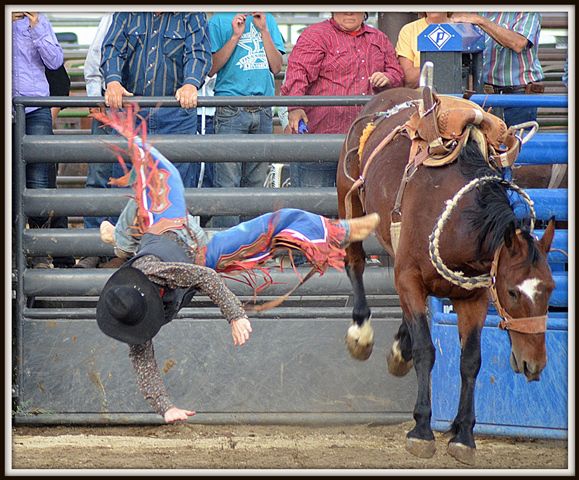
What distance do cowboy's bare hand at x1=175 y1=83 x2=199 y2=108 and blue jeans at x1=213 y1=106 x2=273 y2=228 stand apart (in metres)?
0.46

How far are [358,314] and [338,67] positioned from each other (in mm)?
1786

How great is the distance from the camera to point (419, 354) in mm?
5230

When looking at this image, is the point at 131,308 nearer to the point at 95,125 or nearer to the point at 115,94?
the point at 115,94

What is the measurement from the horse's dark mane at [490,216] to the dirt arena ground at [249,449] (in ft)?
4.43

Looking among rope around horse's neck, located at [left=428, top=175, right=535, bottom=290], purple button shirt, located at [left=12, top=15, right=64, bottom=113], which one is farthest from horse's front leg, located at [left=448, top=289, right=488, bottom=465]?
purple button shirt, located at [left=12, top=15, right=64, bottom=113]

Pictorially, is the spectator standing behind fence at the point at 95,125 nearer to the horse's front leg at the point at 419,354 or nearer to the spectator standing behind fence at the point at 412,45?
the spectator standing behind fence at the point at 412,45

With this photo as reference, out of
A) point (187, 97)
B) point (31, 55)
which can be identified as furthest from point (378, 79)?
point (31, 55)

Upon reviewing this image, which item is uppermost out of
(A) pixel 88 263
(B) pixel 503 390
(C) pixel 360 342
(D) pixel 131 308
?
(A) pixel 88 263

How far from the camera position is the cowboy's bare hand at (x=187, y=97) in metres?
6.49

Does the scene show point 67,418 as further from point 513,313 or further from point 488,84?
point 488,84

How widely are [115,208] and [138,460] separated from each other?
163 cm

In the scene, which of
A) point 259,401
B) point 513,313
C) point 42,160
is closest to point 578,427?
point 513,313

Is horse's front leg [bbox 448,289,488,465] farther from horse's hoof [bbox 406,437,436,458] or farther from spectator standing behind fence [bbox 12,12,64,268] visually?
spectator standing behind fence [bbox 12,12,64,268]

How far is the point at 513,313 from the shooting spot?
4.90 metres
